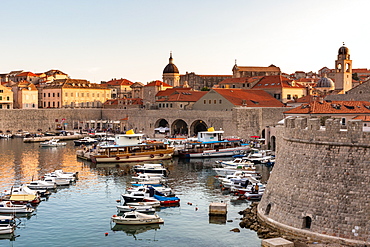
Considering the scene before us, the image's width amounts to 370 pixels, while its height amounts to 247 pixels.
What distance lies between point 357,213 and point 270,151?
106ft

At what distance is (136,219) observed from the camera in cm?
2408

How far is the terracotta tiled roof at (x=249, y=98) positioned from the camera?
212ft

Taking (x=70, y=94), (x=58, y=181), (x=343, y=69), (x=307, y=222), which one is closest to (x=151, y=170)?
(x=58, y=181)

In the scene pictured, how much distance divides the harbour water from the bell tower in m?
35.2

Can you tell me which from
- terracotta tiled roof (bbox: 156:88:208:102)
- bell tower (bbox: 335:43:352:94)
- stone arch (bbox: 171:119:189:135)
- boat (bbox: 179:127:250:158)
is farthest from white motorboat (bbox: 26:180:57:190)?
bell tower (bbox: 335:43:352:94)

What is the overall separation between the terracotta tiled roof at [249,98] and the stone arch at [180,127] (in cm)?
711

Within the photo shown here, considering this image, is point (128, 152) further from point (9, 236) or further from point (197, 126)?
point (9, 236)

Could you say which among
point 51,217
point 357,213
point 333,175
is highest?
point 333,175

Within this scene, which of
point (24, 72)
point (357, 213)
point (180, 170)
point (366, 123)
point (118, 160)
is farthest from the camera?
point (24, 72)

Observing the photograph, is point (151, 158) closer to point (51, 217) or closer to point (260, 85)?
point (51, 217)

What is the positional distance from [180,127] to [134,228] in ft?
155

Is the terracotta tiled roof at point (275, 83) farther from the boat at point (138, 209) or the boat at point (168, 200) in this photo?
the boat at point (138, 209)

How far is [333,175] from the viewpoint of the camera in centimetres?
1756

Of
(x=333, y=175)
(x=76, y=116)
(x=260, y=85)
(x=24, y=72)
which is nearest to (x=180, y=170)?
(x=333, y=175)
